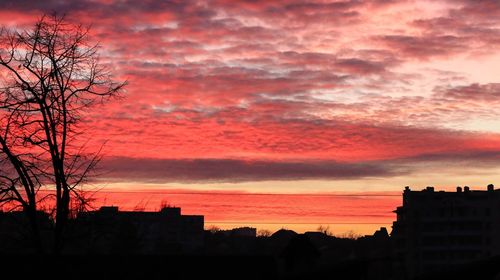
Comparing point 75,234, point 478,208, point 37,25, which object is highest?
point 478,208

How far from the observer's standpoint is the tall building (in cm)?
16188

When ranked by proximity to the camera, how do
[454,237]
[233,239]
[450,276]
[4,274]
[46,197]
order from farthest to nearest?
1. [233,239]
2. [454,237]
3. [46,197]
4. [4,274]
5. [450,276]

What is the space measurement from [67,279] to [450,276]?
17226 millimetres

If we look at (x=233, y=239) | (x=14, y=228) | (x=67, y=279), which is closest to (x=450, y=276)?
(x=67, y=279)

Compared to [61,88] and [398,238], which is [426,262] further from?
[61,88]

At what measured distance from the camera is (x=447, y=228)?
164 meters

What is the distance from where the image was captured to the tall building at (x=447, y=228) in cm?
16188

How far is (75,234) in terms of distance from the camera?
118 feet

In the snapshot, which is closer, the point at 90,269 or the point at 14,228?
the point at 90,269

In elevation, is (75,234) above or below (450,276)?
above

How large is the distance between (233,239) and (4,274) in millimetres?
162190

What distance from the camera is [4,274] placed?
29594mm

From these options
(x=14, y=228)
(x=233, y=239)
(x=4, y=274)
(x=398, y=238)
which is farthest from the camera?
(x=233, y=239)

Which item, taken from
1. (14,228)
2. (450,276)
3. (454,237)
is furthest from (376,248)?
(450,276)
